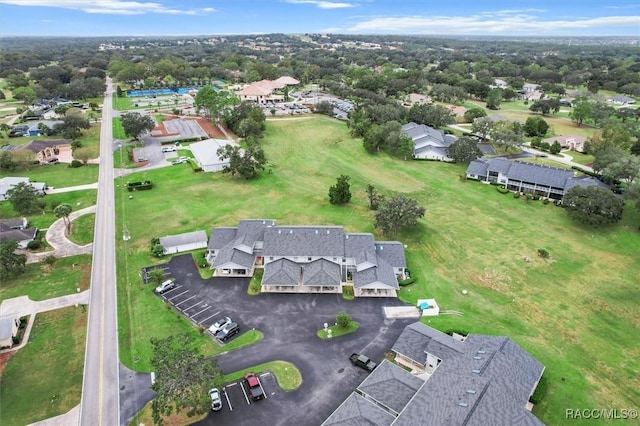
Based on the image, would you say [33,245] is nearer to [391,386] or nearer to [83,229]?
[83,229]

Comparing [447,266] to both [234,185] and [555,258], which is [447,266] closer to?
[555,258]

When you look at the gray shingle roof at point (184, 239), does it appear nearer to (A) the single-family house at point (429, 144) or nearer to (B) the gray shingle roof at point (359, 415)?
(B) the gray shingle roof at point (359, 415)

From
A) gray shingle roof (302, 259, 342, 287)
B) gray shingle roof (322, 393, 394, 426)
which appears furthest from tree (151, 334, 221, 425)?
gray shingle roof (302, 259, 342, 287)

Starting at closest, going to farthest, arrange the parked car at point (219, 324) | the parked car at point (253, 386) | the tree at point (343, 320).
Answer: the parked car at point (253, 386), the tree at point (343, 320), the parked car at point (219, 324)

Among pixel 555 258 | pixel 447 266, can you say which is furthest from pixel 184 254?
pixel 555 258

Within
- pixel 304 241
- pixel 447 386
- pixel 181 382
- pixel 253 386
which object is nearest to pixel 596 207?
pixel 304 241

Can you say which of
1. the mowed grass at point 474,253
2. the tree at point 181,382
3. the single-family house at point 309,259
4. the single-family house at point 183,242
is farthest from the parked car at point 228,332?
the single-family house at point 183,242

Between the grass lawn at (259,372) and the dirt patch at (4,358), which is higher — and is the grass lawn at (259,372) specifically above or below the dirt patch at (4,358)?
below
